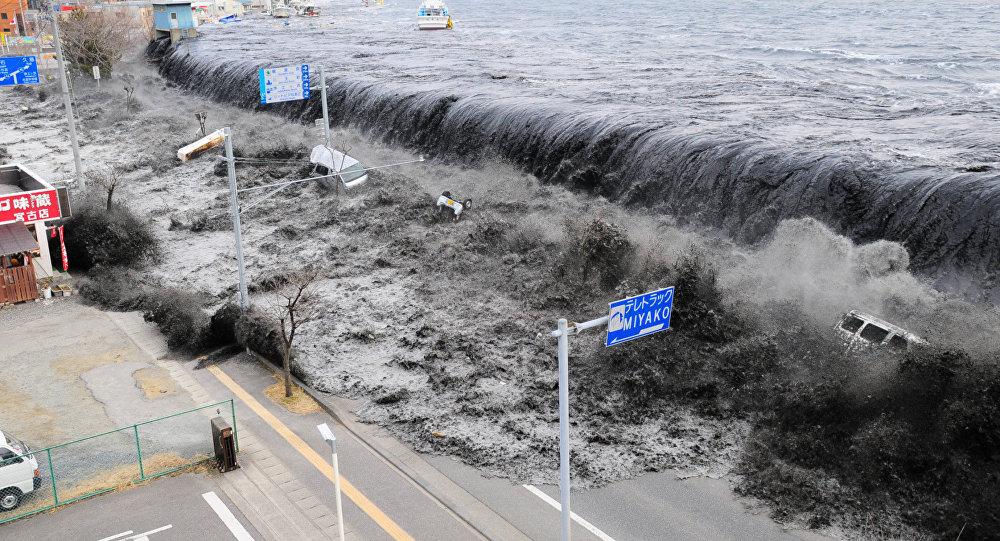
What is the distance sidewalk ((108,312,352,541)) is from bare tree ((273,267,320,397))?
2280mm

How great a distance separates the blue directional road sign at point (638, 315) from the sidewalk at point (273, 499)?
7219 mm

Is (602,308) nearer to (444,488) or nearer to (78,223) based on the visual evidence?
(444,488)

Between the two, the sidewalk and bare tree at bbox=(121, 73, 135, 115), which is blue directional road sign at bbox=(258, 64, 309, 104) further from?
bare tree at bbox=(121, 73, 135, 115)

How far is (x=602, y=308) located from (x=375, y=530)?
1268 centimetres

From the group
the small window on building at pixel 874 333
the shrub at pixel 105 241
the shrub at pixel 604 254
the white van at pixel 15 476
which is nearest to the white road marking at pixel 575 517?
the small window on building at pixel 874 333

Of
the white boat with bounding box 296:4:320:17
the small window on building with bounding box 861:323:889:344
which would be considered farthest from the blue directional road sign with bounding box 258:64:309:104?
the white boat with bounding box 296:4:320:17

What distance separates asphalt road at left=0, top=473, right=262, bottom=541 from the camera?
51.9ft

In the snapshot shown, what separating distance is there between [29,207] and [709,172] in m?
25.6

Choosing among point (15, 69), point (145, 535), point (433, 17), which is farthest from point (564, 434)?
point (433, 17)

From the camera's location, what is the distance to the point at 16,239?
2777 centimetres

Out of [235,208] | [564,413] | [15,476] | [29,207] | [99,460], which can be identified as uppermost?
[235,208]

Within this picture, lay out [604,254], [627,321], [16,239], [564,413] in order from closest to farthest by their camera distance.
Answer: [627,321] → [564,413] → [16,239] → [604,254]

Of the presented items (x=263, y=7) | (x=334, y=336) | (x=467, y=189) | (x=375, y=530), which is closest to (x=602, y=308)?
(x=334, y=336)

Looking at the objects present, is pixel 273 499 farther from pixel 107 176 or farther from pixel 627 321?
pixel 107 176
